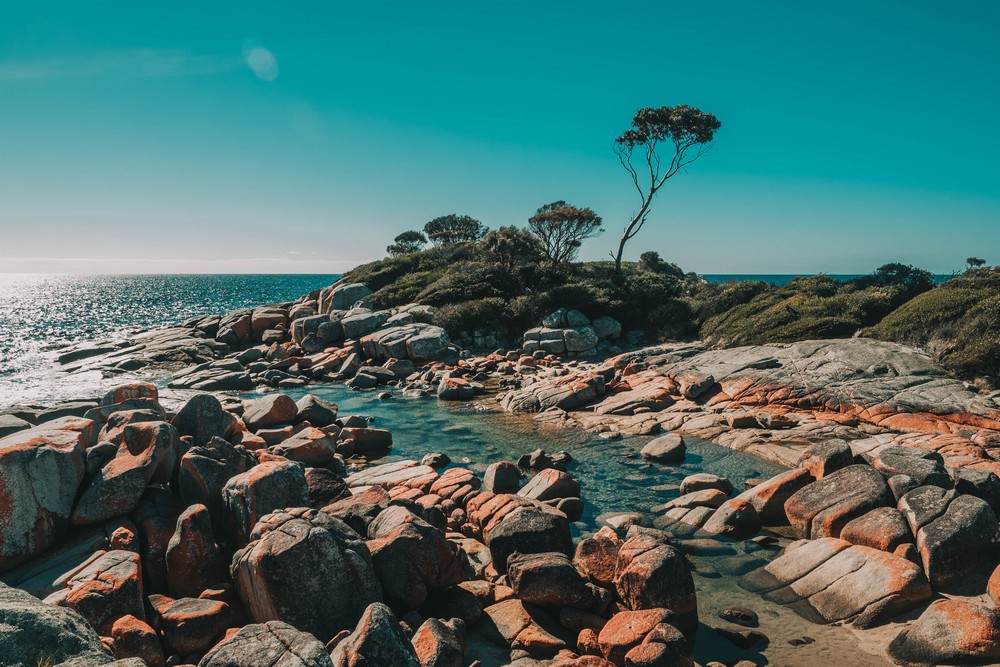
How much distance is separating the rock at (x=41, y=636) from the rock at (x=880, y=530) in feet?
36.4

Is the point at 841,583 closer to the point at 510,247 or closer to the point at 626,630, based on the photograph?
the point at 626,630

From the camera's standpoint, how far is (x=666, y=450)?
52.9ft

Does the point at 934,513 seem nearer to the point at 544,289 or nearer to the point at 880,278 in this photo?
the point at 880,278

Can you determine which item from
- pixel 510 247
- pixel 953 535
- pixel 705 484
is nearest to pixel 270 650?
pixel 953 535

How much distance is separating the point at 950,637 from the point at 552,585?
5359mm

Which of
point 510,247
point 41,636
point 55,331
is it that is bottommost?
point 55,331

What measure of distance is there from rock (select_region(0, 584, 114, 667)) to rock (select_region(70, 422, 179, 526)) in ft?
17.8

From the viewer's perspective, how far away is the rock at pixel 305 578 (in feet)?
24.7

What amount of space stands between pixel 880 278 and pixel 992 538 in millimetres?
32038

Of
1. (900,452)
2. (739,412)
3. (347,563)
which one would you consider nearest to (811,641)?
(900,452)

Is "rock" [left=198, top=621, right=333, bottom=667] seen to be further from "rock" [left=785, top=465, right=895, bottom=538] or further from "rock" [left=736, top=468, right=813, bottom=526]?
"rock" [left=736, top=468, right=813, bottom=526]

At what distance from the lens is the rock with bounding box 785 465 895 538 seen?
1019 cm

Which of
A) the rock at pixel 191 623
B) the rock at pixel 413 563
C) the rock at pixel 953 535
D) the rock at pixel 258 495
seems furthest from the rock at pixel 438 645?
the rock at pixel 953 535

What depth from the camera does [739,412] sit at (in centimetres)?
1931
